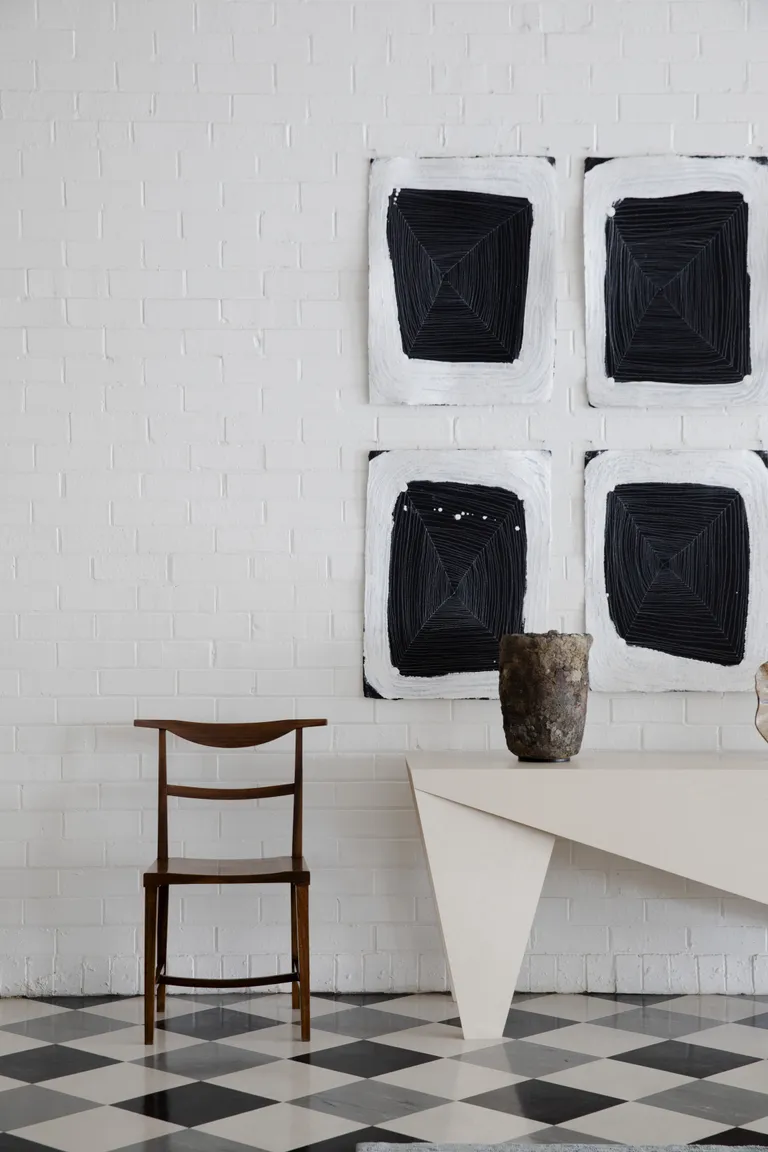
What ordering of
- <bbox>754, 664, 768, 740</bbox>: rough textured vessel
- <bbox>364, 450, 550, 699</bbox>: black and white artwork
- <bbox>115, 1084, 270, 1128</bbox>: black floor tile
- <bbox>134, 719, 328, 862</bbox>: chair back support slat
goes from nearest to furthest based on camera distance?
<bbox>115, 1084, 270, 1128</bbox>: black floor tile
<bbox>754, 664, 768, 740</bbox>: rough textured vessel
<bbox>134, 719, 328, 862</bbox>: chair back support slat
<bbox>364, 450, 550, 699</bbox>: black and white artwork

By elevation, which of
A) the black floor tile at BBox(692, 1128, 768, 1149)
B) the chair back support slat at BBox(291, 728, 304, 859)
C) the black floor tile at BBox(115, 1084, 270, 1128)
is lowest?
the black floor tile at BBox(115, 1084, 270, 1128)

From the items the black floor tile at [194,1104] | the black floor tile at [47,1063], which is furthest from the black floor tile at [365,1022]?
the black floor tile at [47,1063]

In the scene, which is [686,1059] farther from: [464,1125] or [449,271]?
[449,271]

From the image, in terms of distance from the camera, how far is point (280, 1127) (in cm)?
245

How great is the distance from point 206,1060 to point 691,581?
76.3 inches

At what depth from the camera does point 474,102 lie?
11.6 feet

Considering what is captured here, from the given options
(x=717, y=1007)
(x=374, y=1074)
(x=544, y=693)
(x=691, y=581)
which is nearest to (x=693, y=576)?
(x=691, y=581)

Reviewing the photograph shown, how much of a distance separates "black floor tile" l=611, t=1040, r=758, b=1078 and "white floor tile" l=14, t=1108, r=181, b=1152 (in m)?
1.16

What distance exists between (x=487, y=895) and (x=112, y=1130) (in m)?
1.09

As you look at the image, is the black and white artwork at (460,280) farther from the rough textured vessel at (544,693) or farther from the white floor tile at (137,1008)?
the white floor tile at (137,1008)

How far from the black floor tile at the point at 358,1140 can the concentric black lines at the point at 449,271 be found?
7.06ft

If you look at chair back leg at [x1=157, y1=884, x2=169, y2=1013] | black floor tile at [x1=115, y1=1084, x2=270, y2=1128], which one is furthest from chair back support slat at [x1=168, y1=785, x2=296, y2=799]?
black floor tile at [x1=115, y1=1084, x2=270, y2=1128]

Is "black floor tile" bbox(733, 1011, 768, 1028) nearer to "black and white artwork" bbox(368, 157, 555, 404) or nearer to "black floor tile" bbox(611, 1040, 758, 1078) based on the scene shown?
"black floor tile" bbox(611, 1040, 758, 1078)

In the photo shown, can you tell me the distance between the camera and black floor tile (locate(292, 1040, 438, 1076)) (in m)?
2.79
